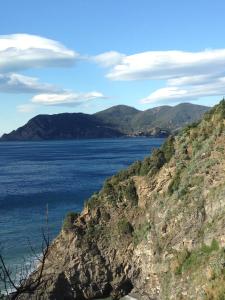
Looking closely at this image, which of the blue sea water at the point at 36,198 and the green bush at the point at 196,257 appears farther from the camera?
the blue sea water at the point at 36,198

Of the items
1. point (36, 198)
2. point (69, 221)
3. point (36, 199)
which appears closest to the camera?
point (69, 221)

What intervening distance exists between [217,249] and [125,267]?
7172 mm

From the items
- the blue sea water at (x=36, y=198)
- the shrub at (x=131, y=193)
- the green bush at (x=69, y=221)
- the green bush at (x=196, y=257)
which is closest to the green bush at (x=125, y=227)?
the shrub at (x=131, y=193)

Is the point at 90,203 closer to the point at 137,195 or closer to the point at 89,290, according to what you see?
the point at 137,195

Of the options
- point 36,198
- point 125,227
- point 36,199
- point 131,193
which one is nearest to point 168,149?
point 131,193

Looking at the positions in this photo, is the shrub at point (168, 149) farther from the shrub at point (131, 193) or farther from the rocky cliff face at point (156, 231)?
the shrub at point (131, 193)

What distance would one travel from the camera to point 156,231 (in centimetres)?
2925

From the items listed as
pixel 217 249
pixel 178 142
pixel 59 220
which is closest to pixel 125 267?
pixel 217 249

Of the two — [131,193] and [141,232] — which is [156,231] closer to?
[141,232]

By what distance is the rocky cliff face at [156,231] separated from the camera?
25.8 m

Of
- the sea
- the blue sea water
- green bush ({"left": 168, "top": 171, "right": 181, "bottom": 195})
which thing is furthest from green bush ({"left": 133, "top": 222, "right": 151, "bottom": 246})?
the blue sea water

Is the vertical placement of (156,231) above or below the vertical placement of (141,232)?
above

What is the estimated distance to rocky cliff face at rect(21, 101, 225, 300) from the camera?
25.8 meters

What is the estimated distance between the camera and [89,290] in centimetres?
2939
